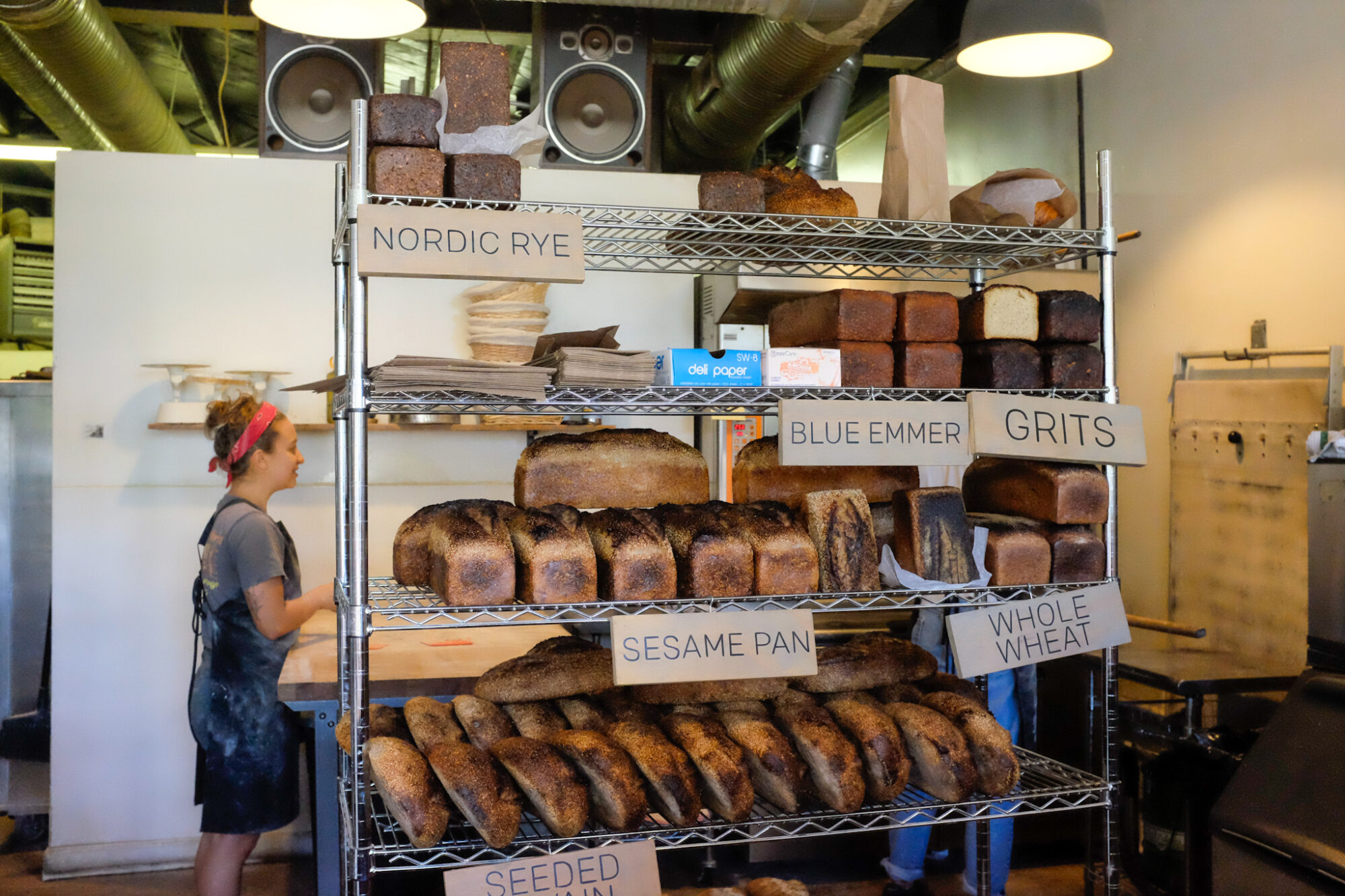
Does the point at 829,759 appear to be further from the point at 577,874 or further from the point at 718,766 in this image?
the point at 577,874

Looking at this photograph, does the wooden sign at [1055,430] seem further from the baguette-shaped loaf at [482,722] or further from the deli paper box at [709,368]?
the baguette-shaped loaf at [482,722]

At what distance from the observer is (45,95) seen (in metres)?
4.18

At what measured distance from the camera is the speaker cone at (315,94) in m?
3.72

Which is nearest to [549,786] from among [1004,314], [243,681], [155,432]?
[1004,314]

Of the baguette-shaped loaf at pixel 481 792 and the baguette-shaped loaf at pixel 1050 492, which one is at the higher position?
the baguette-shaped loaf at pixel 1050 492

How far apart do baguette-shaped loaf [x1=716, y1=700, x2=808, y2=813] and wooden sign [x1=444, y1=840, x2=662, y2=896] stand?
0.77 feet

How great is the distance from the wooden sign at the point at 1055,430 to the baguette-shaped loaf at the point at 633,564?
55 cm

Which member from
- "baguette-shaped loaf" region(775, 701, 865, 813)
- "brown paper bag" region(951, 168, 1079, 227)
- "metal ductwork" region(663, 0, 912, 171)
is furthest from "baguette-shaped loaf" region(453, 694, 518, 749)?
"metal ductwork" region(663, 0, 912, 171)

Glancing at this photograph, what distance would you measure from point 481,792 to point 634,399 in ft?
2.07

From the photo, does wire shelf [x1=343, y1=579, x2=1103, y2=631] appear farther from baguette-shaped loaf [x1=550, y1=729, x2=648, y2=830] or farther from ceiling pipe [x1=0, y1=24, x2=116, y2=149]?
ceiling pipe [x1=0, y1=24, x2=116, y2=149]

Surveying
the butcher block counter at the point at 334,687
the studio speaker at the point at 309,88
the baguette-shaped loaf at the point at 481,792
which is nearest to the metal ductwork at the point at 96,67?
the studio speaker at the point at 309,88

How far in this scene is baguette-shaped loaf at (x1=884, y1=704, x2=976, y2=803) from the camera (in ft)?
5.45

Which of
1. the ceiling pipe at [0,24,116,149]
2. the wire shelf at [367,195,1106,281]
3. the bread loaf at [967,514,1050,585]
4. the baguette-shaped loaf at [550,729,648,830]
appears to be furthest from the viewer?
the ceiling pipe at [0,24,116,149]

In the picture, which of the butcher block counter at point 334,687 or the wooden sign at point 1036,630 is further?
the butcher block counter at point 334,687
